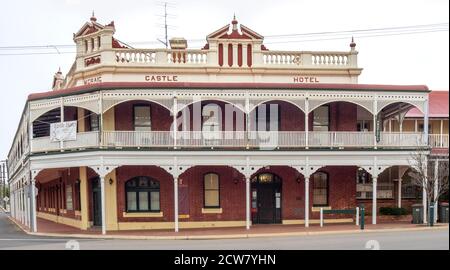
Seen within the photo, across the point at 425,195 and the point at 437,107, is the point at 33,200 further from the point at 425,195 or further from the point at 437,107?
the point at 437,107

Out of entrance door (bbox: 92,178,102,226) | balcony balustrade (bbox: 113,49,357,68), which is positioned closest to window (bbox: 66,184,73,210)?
entrance door (bbox: 92,178,102,226)

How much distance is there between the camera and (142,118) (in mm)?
18609

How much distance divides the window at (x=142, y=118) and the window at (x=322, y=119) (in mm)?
7422

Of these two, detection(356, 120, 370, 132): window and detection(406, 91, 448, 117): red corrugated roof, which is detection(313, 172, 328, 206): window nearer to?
detection(356, 120, 370, 132): window

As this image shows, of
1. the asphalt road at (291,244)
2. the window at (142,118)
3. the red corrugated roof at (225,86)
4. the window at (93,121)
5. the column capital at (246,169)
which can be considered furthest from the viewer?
the window at (93,121)

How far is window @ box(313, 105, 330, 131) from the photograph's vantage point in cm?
1931

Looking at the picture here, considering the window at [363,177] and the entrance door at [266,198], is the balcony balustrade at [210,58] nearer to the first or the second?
the entrance door at [266,198]

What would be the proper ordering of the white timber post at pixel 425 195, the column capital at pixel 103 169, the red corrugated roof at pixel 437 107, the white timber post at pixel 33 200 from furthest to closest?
the red corrugated roof at pixel 437 107
the white timber post at pixel 33 200
the white timber post at pixel 425 195
the column capital at pixel 103 169

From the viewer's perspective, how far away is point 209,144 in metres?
17.5

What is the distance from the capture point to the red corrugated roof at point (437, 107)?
24.1 metres

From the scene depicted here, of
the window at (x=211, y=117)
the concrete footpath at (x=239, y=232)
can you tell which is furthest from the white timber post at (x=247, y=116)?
the concrete footpath at (x=239, y=232)

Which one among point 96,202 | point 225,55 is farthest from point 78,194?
point 225,55
